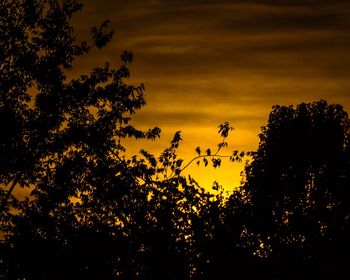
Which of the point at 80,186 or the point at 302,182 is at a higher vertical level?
the point at 302,182

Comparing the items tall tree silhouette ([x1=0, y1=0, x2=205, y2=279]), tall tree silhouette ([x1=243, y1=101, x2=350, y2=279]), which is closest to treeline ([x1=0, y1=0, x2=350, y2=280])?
tall tree silhouette ([x1=0, y1=0, x2=205, y2=279])

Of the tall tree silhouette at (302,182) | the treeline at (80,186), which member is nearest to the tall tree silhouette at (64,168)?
the treeline at (80,186)

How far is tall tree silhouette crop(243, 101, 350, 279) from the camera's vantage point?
132ft

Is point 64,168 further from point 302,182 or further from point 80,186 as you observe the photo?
point 302,182

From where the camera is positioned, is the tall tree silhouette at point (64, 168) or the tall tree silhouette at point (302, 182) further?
the tall tree silhouette at point (302, 182)

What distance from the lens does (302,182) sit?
134ft

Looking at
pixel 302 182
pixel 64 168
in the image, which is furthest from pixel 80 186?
pixel 302 182

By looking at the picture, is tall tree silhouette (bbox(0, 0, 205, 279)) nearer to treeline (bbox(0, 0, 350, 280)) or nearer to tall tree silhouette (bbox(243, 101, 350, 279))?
treeline (bbox(0, 0, 350, 280))

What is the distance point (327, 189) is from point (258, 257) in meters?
7.54

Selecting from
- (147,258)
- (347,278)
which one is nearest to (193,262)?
(147,258)

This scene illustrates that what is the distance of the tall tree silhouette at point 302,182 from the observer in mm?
40250

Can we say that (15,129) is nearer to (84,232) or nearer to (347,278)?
(84,232)

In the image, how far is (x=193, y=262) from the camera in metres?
28.0

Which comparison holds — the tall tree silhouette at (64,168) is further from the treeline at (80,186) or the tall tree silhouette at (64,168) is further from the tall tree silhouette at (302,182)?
the tall tree silhouette at (302,182)
